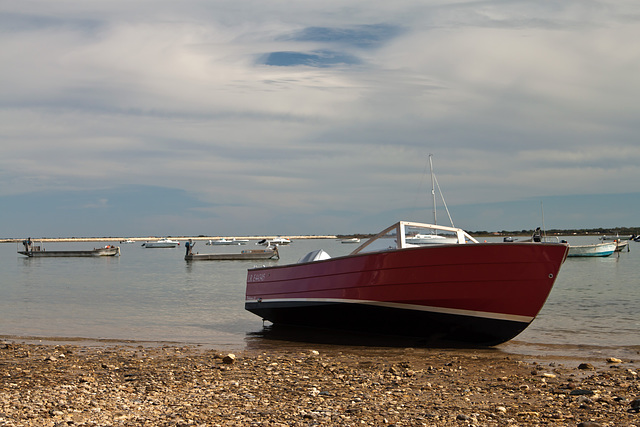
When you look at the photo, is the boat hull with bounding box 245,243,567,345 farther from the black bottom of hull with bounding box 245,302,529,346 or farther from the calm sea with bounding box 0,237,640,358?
the calm sea with bounding box 0,237,640,358

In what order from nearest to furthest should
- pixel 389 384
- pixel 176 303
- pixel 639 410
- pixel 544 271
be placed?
pixel 639 410, pixel 389 384, pixel 544 271, pixel 176 303

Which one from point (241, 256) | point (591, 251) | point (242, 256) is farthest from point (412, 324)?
point (591, 251)

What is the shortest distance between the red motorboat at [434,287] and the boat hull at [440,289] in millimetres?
17

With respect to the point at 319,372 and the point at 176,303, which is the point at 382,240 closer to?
the point at 319,372

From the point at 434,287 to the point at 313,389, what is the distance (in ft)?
13.9

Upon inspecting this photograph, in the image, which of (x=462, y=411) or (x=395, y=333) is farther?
(x=395, y=333)

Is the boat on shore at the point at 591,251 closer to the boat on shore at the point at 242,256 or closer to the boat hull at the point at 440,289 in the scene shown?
the boat on shore at the point at 242,256

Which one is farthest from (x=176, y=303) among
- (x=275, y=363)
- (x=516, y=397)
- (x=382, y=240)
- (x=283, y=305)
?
(x=516, y=397)

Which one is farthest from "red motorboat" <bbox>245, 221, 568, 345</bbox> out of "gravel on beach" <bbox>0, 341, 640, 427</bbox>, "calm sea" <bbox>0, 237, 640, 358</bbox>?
"calm sea" <bbox>0, 237, 640, 358</bbox>

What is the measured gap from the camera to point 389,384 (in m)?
8.08

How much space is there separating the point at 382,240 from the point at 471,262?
8.40ft

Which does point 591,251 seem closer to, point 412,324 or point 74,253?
point 412,324

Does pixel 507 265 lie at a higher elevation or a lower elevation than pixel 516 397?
higher

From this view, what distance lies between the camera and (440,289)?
11133 mm
